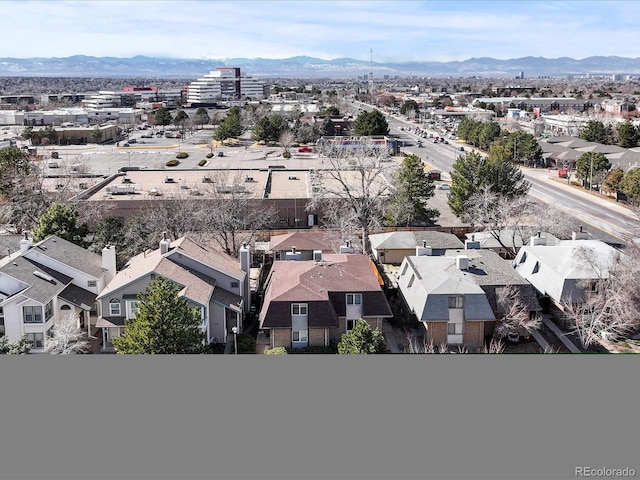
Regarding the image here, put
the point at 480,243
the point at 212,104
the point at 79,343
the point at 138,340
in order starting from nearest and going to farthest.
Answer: the point at 138,340 → the point at 79,343 → the point at 480,243 → the point at 212,104

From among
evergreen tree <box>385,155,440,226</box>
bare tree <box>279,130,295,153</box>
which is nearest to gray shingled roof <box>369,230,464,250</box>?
evergreen tree <box>385,155,440,226</box>

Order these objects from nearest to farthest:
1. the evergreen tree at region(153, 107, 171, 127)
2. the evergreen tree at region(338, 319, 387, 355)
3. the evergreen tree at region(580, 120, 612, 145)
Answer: the evergreen tree at region(338, 319, 387, 355)
the evergreen tree at region(580, 120, 612, 145)
the evergreen tree at region(153, 107, 171, 127)

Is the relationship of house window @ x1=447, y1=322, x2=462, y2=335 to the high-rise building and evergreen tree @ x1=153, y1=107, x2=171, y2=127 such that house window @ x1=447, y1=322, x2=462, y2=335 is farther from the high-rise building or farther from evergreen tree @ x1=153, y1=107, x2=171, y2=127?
the high-rise building

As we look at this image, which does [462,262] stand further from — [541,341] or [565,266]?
[565,266]

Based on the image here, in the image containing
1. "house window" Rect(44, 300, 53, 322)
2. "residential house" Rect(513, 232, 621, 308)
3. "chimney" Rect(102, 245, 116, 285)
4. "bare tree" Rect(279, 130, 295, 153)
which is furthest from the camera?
"bare tree" Rect(279, 130, 295, 153)

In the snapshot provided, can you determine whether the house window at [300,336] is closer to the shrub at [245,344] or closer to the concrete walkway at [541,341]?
the shrub at [245,344]

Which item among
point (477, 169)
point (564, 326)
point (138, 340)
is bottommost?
point (564, 326)

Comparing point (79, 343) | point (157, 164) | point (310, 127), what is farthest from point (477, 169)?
point (310, 127)

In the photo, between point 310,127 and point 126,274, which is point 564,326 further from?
point 310,127
